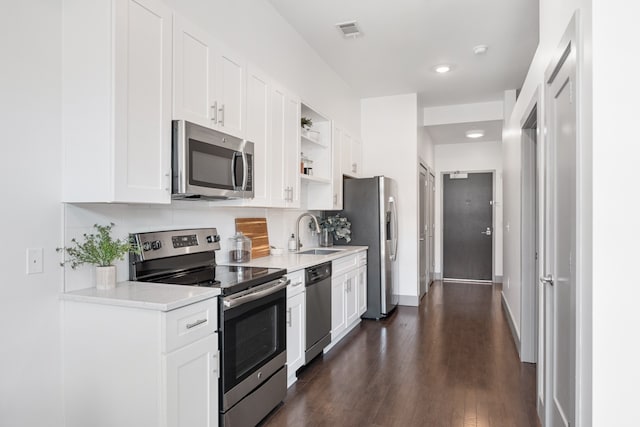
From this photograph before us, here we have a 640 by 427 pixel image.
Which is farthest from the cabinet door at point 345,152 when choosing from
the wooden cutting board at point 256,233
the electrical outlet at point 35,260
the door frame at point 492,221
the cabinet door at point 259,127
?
the door frame at point 492,221

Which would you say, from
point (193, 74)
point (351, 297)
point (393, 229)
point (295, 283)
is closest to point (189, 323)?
point (295, 283)

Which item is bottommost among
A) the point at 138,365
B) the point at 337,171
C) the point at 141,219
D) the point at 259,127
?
the point at 138,365

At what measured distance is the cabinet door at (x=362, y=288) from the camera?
4.56 m

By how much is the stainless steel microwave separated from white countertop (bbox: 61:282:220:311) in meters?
0.51

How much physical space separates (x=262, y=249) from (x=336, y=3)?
84.3 inches

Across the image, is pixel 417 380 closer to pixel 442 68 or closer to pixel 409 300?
pixel 409 300

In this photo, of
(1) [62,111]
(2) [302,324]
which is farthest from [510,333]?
(1) [62,111]

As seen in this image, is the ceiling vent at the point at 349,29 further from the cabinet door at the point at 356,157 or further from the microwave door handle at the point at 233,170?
the microwave door handle at the point at 233,170

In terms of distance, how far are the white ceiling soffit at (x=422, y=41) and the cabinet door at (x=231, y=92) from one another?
103 cm

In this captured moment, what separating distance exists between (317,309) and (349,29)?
2554 millimetres

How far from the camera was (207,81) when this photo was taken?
7.68ft
